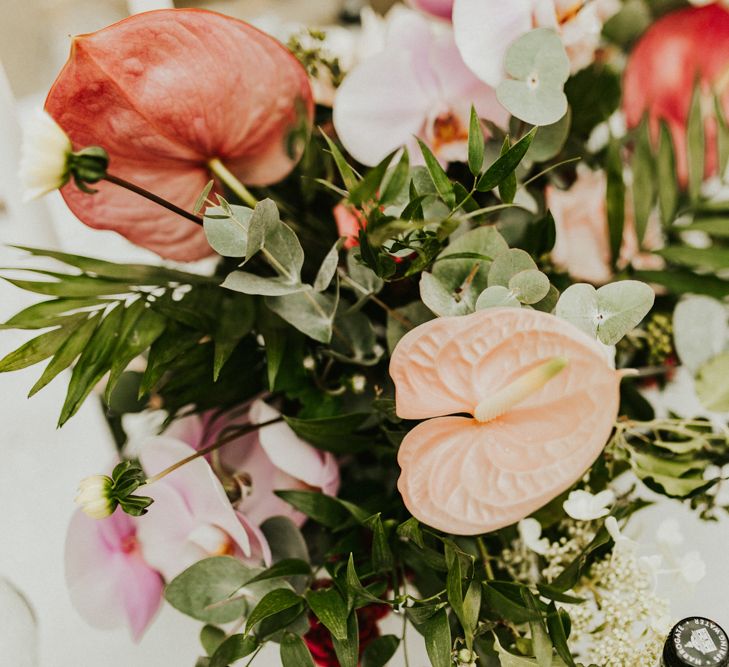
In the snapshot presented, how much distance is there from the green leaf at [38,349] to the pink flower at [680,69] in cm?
46

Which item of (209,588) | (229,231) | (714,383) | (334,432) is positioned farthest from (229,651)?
(714,383)

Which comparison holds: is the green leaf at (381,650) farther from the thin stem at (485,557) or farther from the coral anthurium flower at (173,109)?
the coral anthurium flower at (173,109)

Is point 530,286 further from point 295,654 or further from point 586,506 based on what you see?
point 295,654

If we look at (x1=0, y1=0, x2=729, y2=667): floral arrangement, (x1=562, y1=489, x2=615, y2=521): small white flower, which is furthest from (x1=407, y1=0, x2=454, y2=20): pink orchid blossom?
(x1=562, y1=489, x2=615, y2=521): small white flower

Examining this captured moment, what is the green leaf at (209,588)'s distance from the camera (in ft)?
1.32

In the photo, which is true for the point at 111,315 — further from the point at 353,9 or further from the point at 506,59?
the point at 353,9

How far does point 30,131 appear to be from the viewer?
29 centimetres

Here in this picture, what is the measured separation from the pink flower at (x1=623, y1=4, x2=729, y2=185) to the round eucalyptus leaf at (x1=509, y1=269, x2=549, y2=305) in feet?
1.00

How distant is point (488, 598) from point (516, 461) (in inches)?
4.0

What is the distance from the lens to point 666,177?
1.72 feet

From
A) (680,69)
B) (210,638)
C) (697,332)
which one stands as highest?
(680,69)

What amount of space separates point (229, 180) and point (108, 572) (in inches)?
11.0

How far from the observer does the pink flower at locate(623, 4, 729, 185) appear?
57cm

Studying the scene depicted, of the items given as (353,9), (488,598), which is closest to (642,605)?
(488,598)
